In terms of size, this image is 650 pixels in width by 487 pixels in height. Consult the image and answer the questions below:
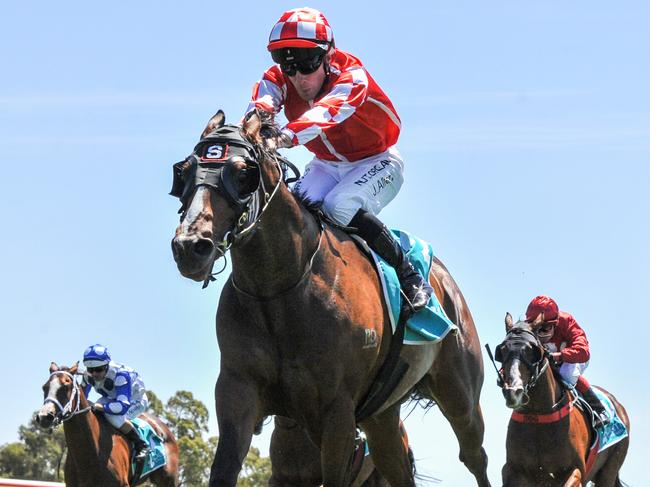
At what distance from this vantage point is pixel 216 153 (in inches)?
268

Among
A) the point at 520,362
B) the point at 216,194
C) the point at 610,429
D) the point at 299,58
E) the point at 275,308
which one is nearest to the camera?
the point at 216,194

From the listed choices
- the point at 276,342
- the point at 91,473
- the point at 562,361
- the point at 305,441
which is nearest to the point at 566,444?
the point at 562,361

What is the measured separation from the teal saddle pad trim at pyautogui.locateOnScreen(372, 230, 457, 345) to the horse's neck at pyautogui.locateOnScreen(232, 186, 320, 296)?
3.22 feet

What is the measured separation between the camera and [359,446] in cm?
1241

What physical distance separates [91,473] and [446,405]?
21.3 feet

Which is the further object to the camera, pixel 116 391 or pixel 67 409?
pixel 116 391

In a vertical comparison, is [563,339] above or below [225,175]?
above

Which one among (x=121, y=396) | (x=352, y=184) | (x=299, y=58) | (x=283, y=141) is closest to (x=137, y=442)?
(x=121, y=396)

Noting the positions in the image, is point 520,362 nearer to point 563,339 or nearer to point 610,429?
point 563,339

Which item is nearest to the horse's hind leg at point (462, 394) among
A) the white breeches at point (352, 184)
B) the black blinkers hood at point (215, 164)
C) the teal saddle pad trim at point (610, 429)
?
the white breeches at point (352, 184)

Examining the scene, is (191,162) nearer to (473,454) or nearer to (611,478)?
(473,454)

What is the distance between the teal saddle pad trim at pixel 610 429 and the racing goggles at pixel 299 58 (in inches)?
304

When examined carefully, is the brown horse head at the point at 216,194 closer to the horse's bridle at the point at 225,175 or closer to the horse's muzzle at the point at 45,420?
the horse's bridle at the point at 225,175

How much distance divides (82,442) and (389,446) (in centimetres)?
658
